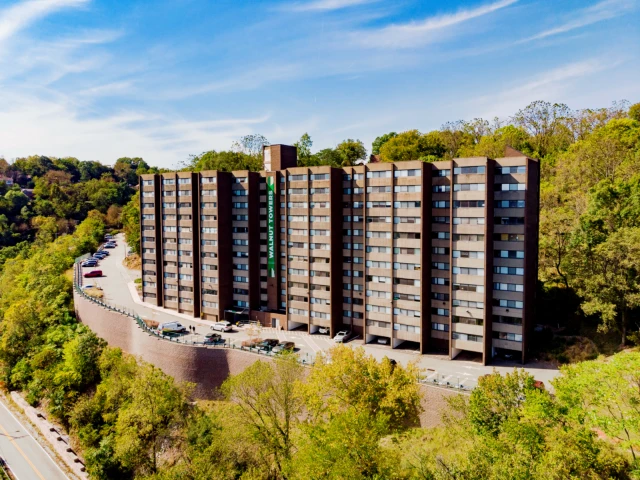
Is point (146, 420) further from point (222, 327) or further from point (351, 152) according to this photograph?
point (351, 152)

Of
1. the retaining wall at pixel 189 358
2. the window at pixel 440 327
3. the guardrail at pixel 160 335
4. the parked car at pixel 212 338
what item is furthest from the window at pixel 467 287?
the parked car at pixel 212 338

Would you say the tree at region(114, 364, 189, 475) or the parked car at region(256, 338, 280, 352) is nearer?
the tree at region(114, 364, 189, 475)

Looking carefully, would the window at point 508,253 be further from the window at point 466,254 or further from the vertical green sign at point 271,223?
the vertical green sign at point 271,223

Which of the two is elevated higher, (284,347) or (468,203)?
(468,203)

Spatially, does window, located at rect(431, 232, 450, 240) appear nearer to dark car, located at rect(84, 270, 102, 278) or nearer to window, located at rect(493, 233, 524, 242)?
window, located at rect(493, 233, 524, 242)

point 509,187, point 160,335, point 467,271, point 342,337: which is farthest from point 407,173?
point 160,335

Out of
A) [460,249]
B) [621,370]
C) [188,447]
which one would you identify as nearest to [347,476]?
[621,370]

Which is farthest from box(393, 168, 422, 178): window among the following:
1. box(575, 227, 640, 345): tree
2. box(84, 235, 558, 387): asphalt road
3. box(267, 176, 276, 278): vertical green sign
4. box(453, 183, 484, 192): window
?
box(84, 235, 558, 387): asphalt road
